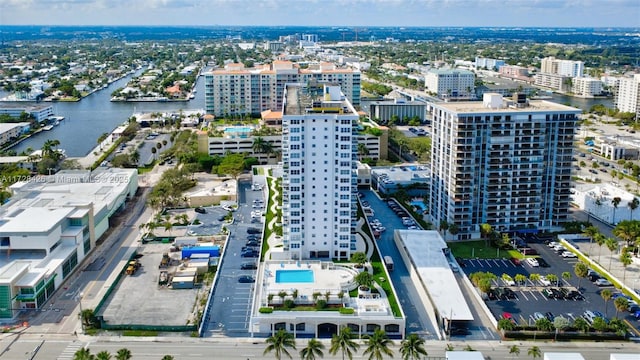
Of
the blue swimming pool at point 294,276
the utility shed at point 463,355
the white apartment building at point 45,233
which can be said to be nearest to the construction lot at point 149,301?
the white apartment building at point 45,233

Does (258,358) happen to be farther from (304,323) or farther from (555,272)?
(555,272)

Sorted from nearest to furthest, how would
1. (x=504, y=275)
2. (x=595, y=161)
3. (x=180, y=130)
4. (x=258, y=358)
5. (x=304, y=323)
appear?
(x=258, y=358), (x=304, y=323), (x=504, y=275), (x=595, y=161), (x=180, y=130)

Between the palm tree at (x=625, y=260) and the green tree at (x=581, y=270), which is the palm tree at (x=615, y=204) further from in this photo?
the green tree at (x=581, y=270)

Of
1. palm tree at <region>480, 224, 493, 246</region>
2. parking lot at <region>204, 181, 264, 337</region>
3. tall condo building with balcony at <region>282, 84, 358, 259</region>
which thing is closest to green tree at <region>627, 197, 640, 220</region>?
palm tree at <region>480, 224, 493, 246</region>

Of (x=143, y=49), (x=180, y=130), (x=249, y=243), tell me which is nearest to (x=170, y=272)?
(x=249, y=243)

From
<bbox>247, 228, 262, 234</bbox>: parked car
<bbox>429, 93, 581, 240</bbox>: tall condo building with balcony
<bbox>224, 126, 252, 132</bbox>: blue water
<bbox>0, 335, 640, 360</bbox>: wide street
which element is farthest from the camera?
<bbox>224, 126, 252, 132</bbox>: blue water

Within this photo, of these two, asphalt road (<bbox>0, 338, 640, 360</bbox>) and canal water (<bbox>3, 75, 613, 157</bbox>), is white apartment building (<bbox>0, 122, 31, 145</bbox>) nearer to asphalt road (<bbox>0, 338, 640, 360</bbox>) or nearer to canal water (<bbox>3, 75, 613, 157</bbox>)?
canal water (<bbox>3, 75, 613, 157</bbox>)
